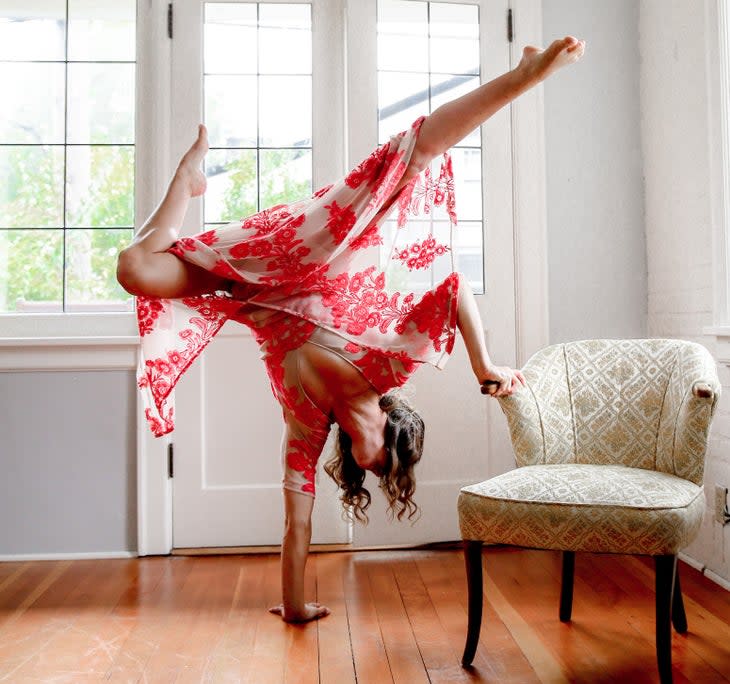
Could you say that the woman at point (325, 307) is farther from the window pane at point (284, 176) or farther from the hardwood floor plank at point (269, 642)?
the window pane at point (284, 176)

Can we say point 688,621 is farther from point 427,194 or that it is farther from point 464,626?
point 427,194

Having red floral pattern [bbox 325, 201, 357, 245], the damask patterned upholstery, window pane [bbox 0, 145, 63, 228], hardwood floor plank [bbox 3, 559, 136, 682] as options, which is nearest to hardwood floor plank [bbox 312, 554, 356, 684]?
the damask patterned upholstery

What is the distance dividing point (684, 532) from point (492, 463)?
132 centimetres

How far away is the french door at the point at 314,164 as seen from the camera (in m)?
2.98

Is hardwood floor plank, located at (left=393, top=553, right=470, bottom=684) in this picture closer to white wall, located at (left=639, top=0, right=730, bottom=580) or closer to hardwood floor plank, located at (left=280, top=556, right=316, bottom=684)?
hardwood floor plank, located at (left=280, top=556, right=316, bottom=684)

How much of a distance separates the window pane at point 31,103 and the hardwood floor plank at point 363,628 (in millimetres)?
2159

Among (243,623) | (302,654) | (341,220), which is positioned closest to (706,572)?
(302,654)

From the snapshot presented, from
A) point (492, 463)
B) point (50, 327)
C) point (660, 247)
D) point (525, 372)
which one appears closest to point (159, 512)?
point (50, 327)

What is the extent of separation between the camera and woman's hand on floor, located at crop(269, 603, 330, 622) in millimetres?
2193

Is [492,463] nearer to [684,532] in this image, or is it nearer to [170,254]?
[684,532]

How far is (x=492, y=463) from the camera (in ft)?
9.84

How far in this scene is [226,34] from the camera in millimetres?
3031

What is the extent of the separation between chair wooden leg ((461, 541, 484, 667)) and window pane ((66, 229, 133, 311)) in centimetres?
189

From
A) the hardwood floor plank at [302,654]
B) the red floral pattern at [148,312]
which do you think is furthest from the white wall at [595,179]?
the red floral pattern at [148,312]
